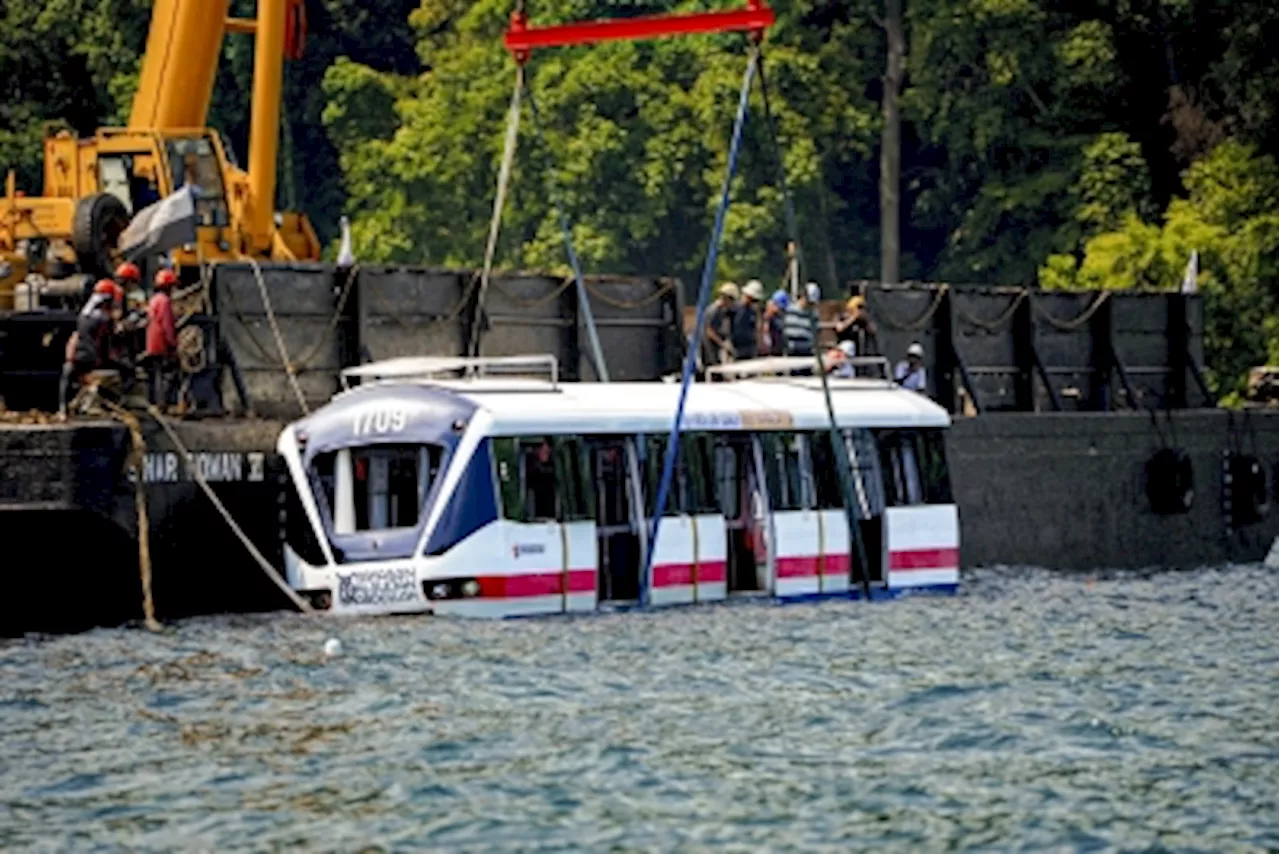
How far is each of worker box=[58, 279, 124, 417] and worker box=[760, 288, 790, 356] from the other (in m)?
9.34

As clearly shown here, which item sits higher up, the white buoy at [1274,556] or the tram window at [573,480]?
the tram window at [573,480]

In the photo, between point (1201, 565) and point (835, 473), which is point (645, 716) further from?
point (1201, 565)

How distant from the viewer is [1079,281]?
198 feet

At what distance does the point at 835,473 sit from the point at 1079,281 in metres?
26.7

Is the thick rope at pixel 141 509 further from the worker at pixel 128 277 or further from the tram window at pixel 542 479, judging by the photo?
the worker at pixel 128 277

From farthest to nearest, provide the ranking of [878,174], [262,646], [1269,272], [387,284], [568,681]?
[878,174]
[1269,272]
[387,284]
[262,646]
[568,681]

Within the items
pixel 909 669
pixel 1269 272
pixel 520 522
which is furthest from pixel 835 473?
pixel 1269 272

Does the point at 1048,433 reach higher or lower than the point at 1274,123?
lower

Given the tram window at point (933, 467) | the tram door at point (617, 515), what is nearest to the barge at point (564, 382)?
the tram door at point (617, 515)

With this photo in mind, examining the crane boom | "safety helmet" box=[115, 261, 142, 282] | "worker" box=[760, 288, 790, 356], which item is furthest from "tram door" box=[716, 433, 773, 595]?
the crane boom

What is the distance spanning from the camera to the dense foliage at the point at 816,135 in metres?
60.9

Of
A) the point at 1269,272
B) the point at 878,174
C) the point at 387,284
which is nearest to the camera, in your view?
Result: the point at 387,284

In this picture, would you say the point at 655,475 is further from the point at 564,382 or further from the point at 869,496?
the point at 564,382

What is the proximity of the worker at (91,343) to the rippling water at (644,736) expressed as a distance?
3033mm
